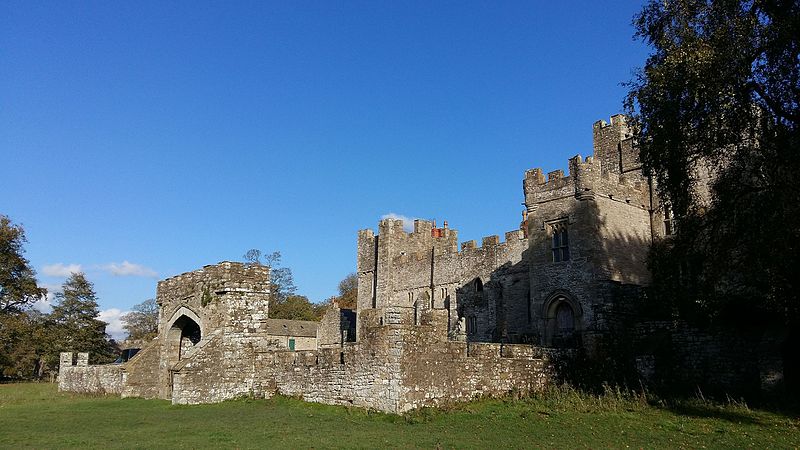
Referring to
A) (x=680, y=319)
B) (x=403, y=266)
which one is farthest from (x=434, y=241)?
(x=680, y=319)

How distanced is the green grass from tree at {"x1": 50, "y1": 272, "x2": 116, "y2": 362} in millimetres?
37549

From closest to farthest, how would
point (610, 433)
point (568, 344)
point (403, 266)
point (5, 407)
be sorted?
point (610, 433), point (5, 407), point (568, 344), point (403, 266)

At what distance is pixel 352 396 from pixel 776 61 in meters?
14.6

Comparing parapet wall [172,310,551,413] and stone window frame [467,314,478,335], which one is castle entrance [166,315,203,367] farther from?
stone window frame [467,314,478,335]

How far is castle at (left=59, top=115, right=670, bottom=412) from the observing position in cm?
1881

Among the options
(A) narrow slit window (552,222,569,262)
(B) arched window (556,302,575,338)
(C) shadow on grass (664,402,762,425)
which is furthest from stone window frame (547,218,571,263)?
(C) shadow on grass (664,402,762,425)

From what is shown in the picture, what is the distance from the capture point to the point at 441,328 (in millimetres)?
19141

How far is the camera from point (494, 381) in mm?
20359

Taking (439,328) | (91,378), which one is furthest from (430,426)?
(91,378)

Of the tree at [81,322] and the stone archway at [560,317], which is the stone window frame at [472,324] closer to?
the stone archway at [560,317]

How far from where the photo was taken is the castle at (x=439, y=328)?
61.7 ft

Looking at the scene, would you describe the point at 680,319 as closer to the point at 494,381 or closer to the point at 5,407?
the point at 494,381

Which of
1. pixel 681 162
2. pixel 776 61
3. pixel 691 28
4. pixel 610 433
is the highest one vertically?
pixel 691 28

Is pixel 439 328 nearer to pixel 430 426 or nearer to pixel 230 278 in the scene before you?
pixel 430 426
